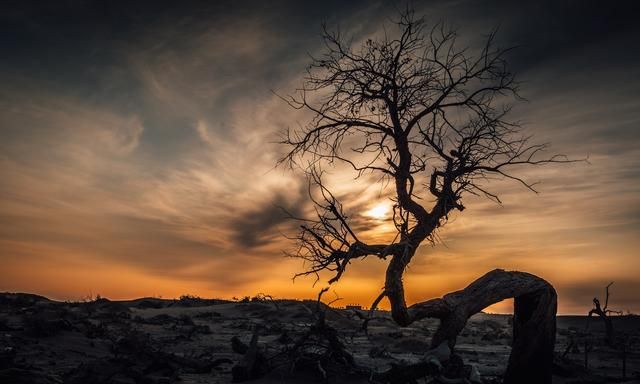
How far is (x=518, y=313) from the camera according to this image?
1055cm

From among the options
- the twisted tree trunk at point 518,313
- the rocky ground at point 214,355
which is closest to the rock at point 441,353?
the twisted tree trunk at point 518,313

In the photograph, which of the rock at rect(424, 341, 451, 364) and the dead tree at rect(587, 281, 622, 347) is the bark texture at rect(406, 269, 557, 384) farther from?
the dead tree at rect(587, 281, 622, 347)

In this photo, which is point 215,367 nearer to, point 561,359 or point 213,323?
point 561,359

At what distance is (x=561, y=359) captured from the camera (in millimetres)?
13211

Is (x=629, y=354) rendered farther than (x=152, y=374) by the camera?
Yes

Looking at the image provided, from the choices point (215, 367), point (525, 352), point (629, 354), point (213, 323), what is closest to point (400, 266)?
point (525, 352)

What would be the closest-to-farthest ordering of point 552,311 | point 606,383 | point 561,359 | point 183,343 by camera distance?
point 552,311 < point 606,383 < point 561,359 < point 183,343

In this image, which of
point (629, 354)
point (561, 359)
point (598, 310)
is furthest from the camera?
point (598, 310)

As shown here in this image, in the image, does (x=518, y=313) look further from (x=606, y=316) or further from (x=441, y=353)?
(x=606, y=316)

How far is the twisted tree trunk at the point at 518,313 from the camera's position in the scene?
9781mm

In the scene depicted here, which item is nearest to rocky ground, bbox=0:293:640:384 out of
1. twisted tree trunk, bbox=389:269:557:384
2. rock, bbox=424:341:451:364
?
rock, bbox=424:341:451:364

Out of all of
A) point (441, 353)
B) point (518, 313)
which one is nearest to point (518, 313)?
point (518, 313)

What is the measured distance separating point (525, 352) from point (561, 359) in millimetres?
4170

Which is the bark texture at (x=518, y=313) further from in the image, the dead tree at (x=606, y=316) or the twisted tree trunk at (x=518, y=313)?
the dead tree at (x=606, y=316)
